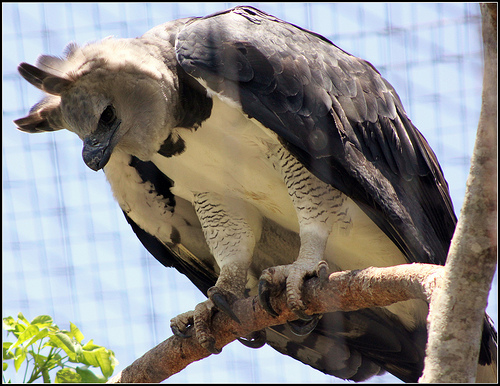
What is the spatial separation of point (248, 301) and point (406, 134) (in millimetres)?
944

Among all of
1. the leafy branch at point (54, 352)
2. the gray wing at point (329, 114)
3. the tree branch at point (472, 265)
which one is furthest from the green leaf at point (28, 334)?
the tree branch at point (472, 265)

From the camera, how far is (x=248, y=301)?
231 centimetres

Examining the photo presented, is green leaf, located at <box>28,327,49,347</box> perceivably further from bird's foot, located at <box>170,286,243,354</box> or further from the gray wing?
the gray wing

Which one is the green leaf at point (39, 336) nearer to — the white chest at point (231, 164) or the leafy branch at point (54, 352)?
the leafy branch at point (54, 352)

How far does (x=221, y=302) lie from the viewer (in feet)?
7.88

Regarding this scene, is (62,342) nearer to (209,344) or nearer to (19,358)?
(19,358)

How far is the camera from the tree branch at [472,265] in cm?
134

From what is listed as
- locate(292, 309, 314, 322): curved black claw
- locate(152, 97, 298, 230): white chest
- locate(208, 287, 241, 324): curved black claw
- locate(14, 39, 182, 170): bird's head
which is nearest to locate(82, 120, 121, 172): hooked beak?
locate(14, 39, 182, 170): bird's head

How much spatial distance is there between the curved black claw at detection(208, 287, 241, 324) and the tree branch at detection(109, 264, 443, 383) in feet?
0.07

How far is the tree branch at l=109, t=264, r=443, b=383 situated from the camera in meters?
1.72

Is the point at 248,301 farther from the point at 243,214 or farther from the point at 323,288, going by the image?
the point at 243,214

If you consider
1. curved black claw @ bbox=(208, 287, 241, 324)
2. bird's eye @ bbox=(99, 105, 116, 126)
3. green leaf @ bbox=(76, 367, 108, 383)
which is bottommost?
curved black claw @ bbox=(208, 287, 241, 324)

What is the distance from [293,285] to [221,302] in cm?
37

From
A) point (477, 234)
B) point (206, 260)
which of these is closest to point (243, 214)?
point (206, 260)
